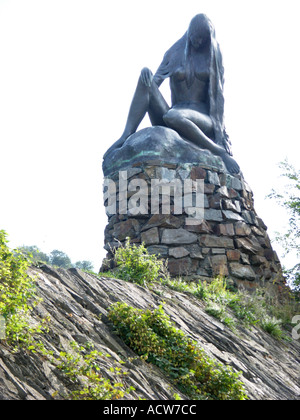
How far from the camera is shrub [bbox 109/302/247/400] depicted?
404 centimetres

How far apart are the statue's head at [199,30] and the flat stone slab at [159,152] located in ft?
6.17

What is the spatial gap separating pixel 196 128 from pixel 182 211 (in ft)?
5.22

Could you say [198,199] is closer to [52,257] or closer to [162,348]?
[162,348]

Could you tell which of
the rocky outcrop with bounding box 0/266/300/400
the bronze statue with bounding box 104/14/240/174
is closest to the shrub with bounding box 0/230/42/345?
the rocky outcrop with bounding box 0/266/300/400

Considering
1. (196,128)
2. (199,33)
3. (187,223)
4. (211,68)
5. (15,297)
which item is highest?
(199,33)

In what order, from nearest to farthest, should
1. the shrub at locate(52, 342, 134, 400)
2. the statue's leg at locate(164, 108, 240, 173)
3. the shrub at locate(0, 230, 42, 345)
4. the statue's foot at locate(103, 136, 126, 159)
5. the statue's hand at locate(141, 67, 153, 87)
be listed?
1. the shrub at locate(52, 342, 134, 400)
2. the shrub at locate(0, 230, 42, 345)
3. the statue's leg at locate(164, 108, 240, 173)
4. the statue's hand at locate(141, 67, 153, 87)
5. the statue's foot at locate(103, 136, 126, 159)

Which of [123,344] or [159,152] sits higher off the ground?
[159,152]

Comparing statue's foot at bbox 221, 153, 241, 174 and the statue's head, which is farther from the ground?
the statue's head

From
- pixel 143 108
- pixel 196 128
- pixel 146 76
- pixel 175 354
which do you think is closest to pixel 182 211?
pixel 196 128

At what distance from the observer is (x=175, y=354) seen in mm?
4305

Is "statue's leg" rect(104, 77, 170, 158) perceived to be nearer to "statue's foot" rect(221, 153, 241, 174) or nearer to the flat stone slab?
the flat stone slab

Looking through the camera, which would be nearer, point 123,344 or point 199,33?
point 123,344

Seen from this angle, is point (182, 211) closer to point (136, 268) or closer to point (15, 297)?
point (136, 268)

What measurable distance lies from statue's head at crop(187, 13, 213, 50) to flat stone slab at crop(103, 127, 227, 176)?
1.88 meters
